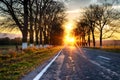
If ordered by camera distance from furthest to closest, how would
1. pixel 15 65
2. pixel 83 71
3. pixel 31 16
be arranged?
pixel 31 16, pixel 15 65, pixel 83 71

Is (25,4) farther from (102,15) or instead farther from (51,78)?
(102,15)

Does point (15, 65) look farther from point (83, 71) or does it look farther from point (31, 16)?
point (31, 16)

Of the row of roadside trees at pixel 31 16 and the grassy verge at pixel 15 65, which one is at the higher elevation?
the row of roadside trees at pixel 31 16

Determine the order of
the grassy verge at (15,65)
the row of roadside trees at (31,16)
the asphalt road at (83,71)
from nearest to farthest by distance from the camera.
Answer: the asphalt road at (83,71) → the grassy verge at (15,65) → the row of roadside trees at (31,16)

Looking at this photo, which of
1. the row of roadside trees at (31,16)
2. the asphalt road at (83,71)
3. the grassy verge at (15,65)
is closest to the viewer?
Result: the asphalt road at (83,71)

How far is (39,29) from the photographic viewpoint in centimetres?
5625

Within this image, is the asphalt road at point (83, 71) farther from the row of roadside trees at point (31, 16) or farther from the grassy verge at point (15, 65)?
the row of roadside trees at point (31, 16)

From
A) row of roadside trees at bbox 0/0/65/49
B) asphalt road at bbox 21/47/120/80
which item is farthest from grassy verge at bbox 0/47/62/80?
row of roadside trees at bbox 0/0/65/49

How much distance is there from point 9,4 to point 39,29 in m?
23.4

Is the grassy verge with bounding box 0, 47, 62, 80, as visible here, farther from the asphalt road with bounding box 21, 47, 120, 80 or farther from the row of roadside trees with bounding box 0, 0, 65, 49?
the row of roadside trees with bounding box 0, 0, 65, 49

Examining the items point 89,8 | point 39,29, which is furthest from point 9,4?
point 89,8

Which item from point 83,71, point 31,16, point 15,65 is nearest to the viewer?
point 83,71

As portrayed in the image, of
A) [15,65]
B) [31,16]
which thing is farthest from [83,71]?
[31,16]

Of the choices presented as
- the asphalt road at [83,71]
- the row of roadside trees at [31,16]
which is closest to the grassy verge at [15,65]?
the asphalt road at [83,71]
